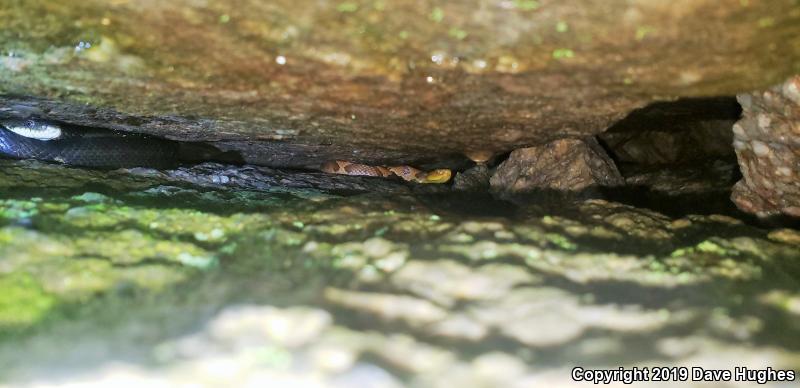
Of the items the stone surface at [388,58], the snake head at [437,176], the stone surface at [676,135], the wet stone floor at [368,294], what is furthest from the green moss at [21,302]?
the snake head at [437,176]

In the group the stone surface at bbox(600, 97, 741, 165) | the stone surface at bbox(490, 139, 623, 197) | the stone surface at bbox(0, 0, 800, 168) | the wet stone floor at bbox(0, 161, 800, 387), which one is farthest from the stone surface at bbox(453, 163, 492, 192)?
the wet stone floor at bbox(0, 161, 800, 387)

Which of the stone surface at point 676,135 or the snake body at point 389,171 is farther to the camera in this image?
the snake body at point 389,171

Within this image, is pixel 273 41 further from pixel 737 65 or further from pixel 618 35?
pixel 737 65

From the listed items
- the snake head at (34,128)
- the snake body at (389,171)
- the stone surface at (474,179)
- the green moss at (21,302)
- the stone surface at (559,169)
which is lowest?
the green moss at (21,302)

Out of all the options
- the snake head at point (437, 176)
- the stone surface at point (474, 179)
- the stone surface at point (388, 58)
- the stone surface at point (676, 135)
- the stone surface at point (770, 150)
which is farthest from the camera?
the snake head at point (437, 176)

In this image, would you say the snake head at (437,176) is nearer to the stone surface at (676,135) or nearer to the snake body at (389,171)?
the snake body at (389,171)

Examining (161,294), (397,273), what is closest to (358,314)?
(397,273)

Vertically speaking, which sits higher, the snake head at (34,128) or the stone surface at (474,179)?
the stone surface at (474,179)
